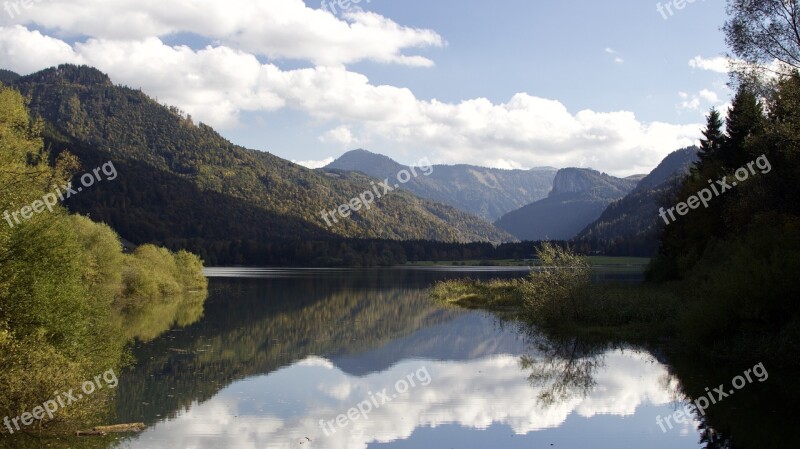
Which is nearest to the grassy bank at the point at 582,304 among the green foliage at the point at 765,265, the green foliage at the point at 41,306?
the green foliage at the point at 765,265

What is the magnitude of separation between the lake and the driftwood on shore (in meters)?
0.49

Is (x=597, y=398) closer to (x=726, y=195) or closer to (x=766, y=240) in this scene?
(x=766, y=240)

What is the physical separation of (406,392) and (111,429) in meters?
10.9

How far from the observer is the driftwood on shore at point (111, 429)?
18.4m

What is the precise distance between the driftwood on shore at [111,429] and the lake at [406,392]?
49 centimetres

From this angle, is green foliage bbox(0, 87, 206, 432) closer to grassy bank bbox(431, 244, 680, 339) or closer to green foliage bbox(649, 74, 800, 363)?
green foliage bbox(649, 74, 800, 363)

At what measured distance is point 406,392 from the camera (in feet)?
85.9

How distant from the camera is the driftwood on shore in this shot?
18422mm

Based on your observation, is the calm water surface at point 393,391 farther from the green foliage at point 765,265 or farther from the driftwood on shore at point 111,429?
the green foliage at point 765,265

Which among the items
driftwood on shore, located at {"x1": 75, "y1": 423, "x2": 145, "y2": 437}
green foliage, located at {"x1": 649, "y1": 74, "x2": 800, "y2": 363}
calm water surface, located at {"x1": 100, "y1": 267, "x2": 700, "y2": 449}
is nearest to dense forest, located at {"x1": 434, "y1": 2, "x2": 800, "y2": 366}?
green foliage, located at {"x1": 649, "y1": 74, "x2": 800, "y2": 363}

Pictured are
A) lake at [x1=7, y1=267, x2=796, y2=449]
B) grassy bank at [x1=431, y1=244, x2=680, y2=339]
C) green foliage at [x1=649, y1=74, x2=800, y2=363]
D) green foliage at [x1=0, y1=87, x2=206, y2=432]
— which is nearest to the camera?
green foliage at [x1=0, y1=87, x2=206, y2=432]

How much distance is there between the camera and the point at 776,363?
26266 mm

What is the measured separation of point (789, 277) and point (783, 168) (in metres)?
9.96

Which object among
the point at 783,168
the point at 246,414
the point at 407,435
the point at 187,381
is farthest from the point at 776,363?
the point at 187,381
